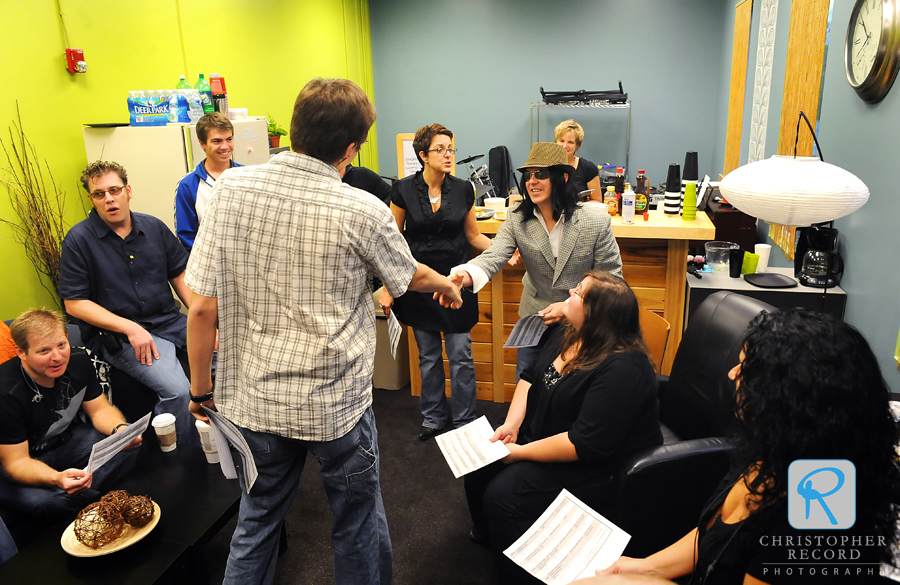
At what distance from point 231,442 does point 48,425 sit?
1068 millimetres

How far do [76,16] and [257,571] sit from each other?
3140 millimetres

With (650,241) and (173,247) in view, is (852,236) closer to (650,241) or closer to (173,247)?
(650,241)

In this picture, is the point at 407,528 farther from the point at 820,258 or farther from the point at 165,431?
the point at 820,258

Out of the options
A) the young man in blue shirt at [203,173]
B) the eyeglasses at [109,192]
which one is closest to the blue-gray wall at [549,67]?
the young man in blue shirt at [203,173]

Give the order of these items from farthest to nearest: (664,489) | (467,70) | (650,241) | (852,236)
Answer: (467,70) < (650,241) < (852,236) < (664,489)

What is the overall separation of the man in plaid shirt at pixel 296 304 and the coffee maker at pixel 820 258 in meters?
2.23

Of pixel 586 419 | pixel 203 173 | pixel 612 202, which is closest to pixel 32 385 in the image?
pixel 203 173

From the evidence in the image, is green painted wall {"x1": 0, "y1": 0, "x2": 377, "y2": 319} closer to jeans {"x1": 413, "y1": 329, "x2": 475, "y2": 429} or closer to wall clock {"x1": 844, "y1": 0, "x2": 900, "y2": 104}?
jeans {"x1": 413, "y1": 329, "x2": 475, "y2": 429}

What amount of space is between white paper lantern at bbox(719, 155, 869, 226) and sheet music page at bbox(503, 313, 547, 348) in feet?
2.84

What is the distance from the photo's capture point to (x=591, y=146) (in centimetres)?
698

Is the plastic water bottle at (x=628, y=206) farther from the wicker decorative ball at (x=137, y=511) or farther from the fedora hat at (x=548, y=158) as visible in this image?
the wicker decorative ball at (x=137, y=511)

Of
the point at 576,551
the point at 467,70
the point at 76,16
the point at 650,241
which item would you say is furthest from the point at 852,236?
the point at 467,70

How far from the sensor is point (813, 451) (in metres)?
1.12

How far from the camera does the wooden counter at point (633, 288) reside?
3034mm
